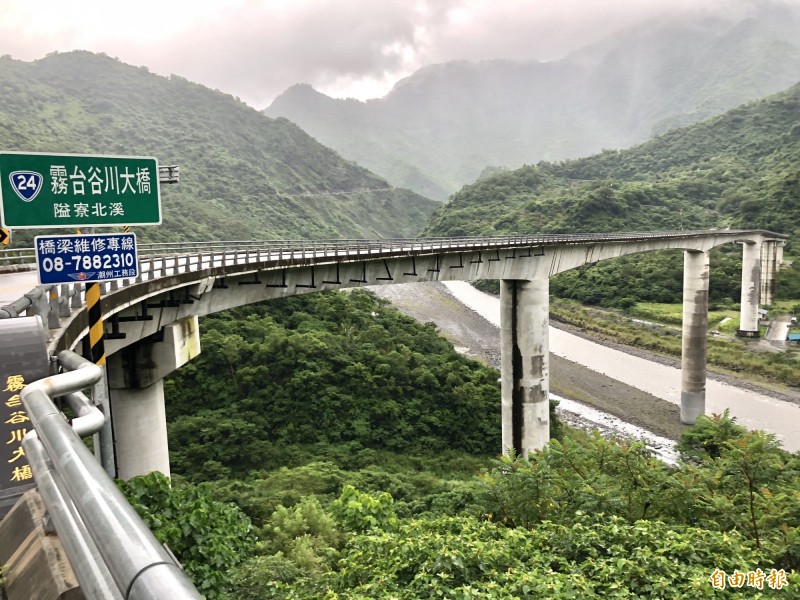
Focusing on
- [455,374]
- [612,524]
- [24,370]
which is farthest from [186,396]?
[24,370]

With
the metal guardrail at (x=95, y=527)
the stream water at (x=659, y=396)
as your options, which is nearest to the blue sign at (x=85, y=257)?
the metal guardrail at (x=95, y=527)

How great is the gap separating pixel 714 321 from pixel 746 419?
27.9m

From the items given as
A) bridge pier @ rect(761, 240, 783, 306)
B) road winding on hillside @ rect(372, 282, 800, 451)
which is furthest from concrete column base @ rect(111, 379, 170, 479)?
bridge pier @ rect(761, 240, 783, 306)

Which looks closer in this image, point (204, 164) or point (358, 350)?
point (358, 350)

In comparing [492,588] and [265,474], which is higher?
[492,588]

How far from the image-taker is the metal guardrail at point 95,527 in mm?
1380

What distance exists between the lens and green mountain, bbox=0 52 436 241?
3167 inches

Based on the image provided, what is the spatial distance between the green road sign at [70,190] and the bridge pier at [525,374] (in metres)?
23.9

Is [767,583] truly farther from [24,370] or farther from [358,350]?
[358,350]

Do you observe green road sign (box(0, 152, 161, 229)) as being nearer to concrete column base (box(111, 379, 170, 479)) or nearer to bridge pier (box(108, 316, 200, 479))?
bridge pier (box(108, 316, 200, 479))

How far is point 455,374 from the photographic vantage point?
114 feet

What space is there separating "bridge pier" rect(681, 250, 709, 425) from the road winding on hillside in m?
1.62

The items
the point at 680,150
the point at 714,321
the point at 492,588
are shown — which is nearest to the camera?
the point at 492,588

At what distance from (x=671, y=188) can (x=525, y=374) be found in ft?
321
